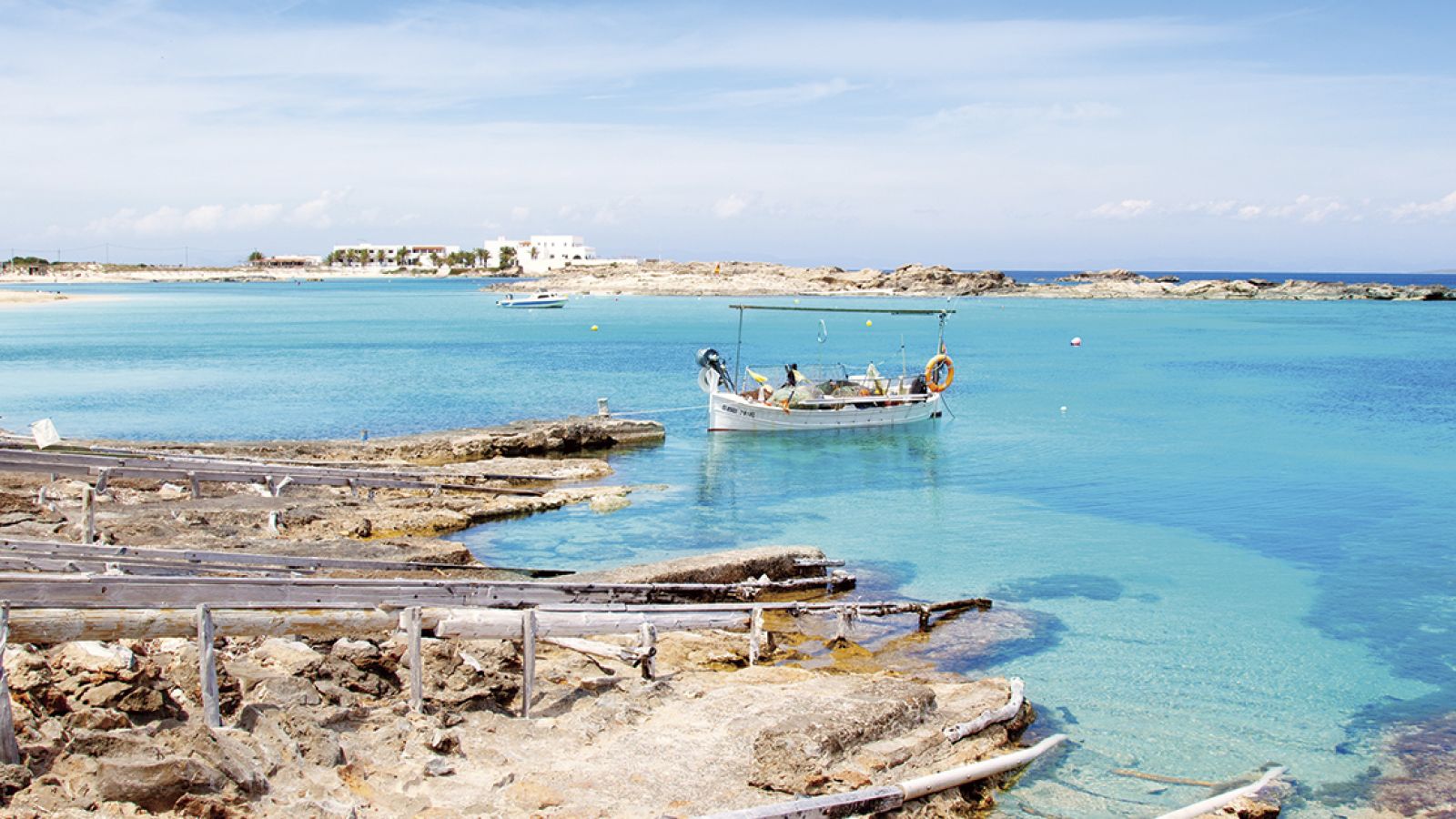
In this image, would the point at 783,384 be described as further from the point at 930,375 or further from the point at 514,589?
the point at 514,589

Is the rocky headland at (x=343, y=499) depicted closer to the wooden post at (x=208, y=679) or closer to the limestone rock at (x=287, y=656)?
the limestone rock at (x=287, y=656)

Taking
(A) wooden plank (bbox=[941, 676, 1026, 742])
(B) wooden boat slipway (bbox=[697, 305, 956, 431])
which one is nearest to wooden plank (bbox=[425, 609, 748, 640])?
(A) wooden plank (bbox=[941, 676, 1026, 742])

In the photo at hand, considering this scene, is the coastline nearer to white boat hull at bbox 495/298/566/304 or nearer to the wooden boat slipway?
white boat hull at bbox 495/298/566/304

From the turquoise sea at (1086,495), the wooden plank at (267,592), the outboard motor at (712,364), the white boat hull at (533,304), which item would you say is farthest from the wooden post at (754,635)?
the white boat hull at (533,304)

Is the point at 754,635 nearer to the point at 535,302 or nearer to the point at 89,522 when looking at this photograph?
the point at 89,522

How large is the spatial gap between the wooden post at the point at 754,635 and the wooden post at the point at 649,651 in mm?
1948

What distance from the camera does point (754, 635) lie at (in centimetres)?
1265

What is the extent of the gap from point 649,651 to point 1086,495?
1702 cm

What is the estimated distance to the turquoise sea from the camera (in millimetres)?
12680

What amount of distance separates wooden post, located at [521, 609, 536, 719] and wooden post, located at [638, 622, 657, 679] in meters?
1.31

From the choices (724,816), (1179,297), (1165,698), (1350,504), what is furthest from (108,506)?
(1179,297)

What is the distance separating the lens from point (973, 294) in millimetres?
136250

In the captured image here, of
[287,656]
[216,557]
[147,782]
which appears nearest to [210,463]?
[216,557]

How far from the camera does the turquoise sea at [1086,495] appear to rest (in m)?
12.7
